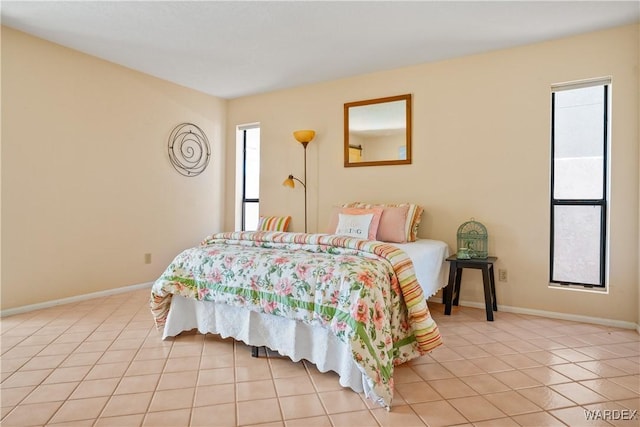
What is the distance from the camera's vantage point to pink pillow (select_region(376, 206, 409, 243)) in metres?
3.30

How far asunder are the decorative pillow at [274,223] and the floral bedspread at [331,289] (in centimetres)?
169

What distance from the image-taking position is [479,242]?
3426 millimetres

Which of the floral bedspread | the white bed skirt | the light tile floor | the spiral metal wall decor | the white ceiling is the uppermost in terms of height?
the white ceiling

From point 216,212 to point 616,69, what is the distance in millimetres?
4412

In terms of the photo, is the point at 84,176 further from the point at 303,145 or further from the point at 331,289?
the point at 331,289

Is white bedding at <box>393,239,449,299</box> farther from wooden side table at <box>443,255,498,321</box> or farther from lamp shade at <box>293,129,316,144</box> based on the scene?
lamp shade at <box>293,129,316,144</box>

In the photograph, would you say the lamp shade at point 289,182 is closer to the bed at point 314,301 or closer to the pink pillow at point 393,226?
the pink pillow at point 393,226

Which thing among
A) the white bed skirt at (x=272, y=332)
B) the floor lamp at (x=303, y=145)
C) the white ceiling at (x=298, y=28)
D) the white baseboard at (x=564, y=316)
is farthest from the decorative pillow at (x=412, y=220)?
the white bed skirt at (x=272, y=332)

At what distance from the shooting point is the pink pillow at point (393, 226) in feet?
10.8

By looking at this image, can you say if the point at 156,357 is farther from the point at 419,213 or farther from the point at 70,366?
the point at 419,213

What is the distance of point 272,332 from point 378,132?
249 cm

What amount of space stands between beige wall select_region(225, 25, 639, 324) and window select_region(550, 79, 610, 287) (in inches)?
5.1

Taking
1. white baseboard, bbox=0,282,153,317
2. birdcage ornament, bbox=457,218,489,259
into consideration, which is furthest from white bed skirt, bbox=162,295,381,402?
birdcage ornament, bbox=457,218,489,259

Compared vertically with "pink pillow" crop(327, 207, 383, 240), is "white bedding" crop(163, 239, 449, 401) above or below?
below
